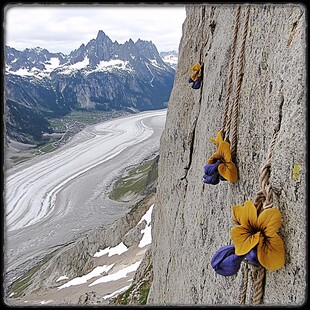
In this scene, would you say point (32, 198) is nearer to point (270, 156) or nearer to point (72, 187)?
point (72, 187)

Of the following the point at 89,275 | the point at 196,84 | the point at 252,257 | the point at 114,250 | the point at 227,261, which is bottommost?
the point at 114,250

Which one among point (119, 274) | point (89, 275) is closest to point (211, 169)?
point (119, 274)

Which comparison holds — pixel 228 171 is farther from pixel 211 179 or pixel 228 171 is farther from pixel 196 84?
pixel 196 84

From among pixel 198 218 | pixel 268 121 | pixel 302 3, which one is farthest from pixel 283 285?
pixel 198 218

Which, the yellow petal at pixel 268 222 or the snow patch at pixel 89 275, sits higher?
the yellow petal at pixel 268 222

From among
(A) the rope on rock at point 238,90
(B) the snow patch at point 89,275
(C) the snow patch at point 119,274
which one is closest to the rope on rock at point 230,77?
(A) the rope on rock at point 238,90

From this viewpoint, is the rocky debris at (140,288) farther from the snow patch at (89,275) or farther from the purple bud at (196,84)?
the snow patch at (89,275)
